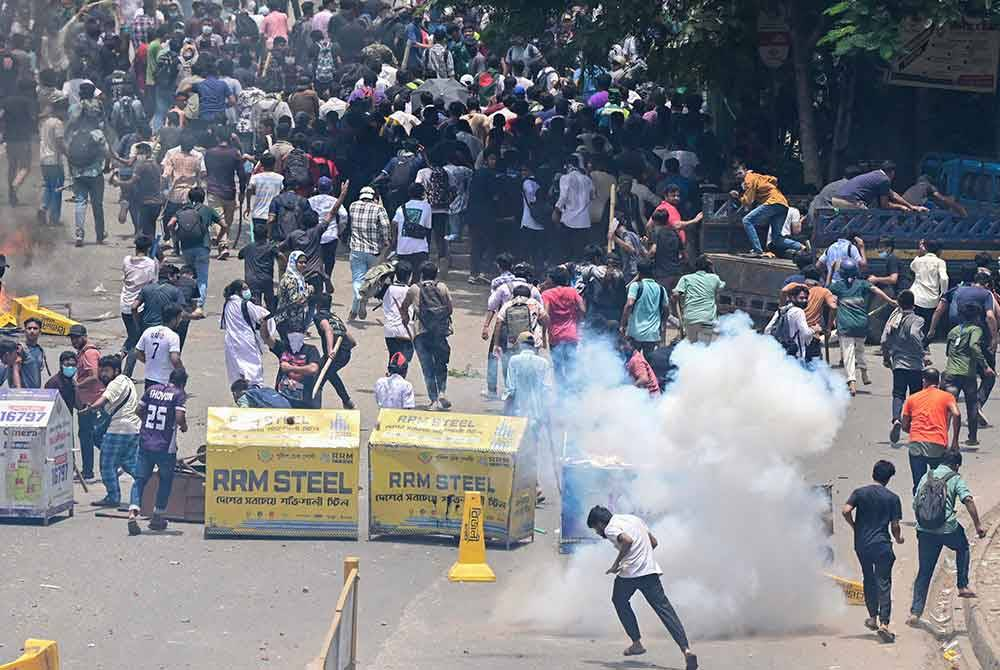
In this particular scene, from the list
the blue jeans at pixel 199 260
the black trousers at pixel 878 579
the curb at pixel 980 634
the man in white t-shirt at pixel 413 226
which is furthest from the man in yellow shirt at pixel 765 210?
the black trousers at pixel 878 579

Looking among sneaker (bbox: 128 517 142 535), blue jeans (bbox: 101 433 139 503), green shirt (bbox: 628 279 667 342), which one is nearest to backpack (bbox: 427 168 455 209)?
green shirt (bbox: 628 279 667 342)

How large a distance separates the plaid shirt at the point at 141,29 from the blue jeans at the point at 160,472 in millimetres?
16398

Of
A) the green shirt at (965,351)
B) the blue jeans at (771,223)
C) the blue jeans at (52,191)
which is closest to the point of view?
the green shirt at (965,351)

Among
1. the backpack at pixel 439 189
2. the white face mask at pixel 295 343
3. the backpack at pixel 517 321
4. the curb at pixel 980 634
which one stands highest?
the backpack at pixel 439 189

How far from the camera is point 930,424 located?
14844 mm

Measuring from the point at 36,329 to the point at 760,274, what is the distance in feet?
28.8

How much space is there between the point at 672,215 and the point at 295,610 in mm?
10237

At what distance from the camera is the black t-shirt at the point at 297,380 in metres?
16.6

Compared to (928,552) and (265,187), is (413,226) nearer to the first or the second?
(265,187)

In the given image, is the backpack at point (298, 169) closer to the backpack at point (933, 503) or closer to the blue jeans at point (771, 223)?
the blue jeans at point (771, 223)

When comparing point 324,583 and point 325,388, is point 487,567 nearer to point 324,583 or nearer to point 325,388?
point 324,583

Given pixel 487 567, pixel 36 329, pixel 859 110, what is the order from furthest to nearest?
pixel 859 110
pixel 36 329
pixel 487 567

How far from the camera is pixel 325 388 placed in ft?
63.6

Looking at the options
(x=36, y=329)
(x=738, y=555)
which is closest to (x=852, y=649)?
(x=738, y=555)
